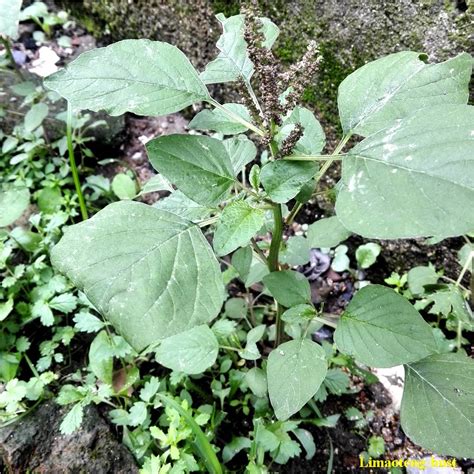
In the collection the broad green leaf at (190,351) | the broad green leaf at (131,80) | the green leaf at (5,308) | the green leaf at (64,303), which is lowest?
the green leaf at (5,308)

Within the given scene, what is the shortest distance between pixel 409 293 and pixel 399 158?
1.01m

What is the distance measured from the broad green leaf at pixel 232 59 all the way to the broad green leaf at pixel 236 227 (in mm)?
289

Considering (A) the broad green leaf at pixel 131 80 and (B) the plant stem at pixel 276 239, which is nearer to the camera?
(A) the broad green leaf at pixel 131 80

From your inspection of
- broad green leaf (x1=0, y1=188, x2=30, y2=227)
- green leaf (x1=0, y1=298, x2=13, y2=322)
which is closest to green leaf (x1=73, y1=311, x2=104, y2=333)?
green leaf (x1=0, y1=298, x2=13, y2=322)

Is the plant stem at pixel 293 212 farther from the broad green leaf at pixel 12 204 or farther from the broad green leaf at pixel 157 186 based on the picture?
the broad green leaf at pixel 12 204

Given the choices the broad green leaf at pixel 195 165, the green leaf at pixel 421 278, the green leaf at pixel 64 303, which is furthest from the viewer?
the green leaf at pixel 64 303

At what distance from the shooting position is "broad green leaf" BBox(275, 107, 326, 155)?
89cm

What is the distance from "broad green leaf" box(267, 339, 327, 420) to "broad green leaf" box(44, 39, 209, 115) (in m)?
0.56

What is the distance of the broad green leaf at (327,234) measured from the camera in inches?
47.9

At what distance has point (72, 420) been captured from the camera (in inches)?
50.2

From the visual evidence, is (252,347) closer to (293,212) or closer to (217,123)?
(293,212)

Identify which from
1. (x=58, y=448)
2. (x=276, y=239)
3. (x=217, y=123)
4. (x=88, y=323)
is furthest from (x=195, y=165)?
(x=58, y=448)

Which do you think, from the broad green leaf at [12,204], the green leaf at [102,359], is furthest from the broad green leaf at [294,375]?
the broad green leaf at [12,204]

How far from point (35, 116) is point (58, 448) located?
4.24 feet
